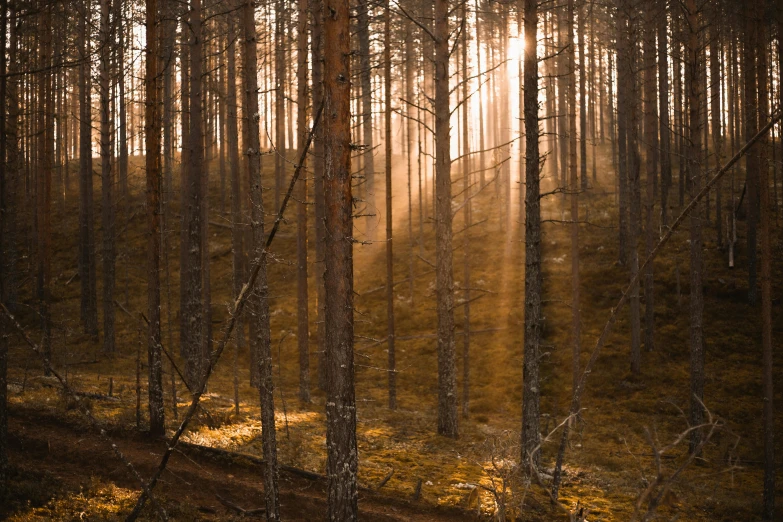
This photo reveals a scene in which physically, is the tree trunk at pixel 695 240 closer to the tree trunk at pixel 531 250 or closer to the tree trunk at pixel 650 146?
the tree trunk at pixel 650 146

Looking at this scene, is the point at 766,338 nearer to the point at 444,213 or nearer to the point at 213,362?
the point at 444,213

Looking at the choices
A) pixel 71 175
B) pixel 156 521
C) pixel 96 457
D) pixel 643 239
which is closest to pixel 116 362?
pixel 96 457

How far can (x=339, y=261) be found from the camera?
25.0 feet

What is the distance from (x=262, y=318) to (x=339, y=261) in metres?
2.42

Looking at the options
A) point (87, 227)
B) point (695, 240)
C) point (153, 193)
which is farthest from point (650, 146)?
point (87, 227)

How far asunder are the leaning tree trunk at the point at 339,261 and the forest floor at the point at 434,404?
6.07 feet

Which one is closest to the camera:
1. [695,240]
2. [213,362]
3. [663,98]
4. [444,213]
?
[213,362]

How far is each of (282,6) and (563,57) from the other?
44.8 feet

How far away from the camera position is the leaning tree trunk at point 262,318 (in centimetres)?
892

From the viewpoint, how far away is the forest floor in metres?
10.3

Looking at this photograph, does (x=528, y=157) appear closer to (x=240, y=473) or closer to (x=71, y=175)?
(x=240, y=473)

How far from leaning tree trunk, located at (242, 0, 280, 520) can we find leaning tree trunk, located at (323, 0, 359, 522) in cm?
153

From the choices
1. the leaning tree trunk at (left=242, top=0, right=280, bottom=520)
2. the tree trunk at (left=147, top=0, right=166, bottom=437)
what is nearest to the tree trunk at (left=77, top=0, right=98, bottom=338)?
the tree trunk at (left=147, top=0, right=166, bottom=437)

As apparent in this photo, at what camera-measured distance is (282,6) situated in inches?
1092
